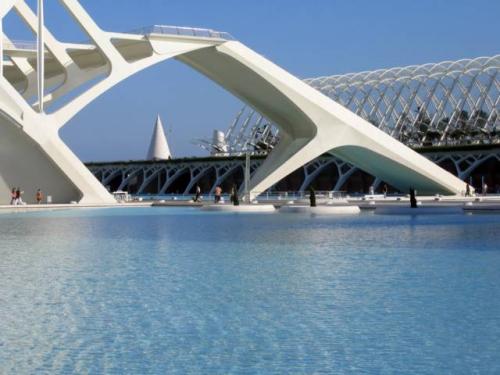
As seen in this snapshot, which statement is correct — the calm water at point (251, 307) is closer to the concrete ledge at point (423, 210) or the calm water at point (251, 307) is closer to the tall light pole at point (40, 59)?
the concrete ledge at point (423, 210)

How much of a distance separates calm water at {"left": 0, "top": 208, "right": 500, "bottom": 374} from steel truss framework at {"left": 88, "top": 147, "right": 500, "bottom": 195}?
49398 mm

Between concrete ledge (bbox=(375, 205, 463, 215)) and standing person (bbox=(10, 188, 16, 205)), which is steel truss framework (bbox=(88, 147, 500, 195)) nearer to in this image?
concrete ledge (bbox=(375, 205, 463, 215))

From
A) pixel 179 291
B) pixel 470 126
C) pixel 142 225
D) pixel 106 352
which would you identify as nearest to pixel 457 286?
pixel 179 291

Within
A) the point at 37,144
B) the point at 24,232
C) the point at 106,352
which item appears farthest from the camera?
the point at 37,144

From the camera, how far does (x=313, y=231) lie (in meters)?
21.2

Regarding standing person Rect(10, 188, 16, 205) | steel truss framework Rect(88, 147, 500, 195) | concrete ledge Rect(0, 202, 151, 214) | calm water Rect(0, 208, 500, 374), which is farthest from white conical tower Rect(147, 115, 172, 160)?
calm water Rect(0, 208, 500, 374)

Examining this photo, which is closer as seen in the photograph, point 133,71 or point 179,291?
point 179,291

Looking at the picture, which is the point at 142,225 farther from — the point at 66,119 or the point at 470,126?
the point at 470,126

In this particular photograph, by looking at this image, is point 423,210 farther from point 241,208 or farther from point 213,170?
point 213,170

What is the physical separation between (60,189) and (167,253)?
22864 mm

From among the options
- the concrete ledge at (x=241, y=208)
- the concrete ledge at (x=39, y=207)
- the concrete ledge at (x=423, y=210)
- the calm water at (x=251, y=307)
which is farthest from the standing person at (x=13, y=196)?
the calm water at (x=251, y=307)

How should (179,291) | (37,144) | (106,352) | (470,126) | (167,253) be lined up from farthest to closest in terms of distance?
1. (470,126)
2. (37,144)
3. (167,253)
4. (179,291)
5. (106,352)

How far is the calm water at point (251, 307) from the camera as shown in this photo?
285 inches

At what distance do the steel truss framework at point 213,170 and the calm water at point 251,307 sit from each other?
4940 cm
